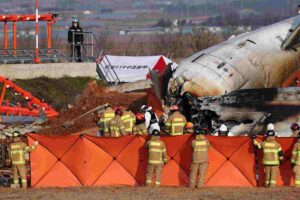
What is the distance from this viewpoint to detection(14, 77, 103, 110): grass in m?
52.1

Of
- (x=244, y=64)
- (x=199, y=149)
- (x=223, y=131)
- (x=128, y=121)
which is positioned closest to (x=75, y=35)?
(x=244, y=64)

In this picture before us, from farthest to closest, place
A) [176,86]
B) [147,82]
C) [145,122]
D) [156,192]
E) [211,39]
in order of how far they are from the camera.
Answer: [211,39]
[147,82]
[176,86]
[145,122]
[156,192]

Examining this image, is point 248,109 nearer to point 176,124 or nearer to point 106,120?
point 176,124

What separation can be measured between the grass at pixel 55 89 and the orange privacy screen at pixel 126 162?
72.2 feet

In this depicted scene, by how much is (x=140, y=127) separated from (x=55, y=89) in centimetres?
2273

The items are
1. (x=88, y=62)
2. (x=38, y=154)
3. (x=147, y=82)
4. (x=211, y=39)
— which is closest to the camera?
(x=38, y=154)

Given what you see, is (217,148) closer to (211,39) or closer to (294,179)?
(294,179)

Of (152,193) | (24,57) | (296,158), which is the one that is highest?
(24,57)

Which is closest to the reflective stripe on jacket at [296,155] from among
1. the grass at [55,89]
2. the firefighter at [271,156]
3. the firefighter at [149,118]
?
the firefighter at [271,156]

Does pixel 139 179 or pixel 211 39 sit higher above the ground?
pixel 211 39

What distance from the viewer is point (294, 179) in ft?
93.7

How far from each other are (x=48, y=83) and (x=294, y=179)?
2753 cm

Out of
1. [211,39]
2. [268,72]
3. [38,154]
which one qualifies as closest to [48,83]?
[268,72]

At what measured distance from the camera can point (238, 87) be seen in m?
35.5
